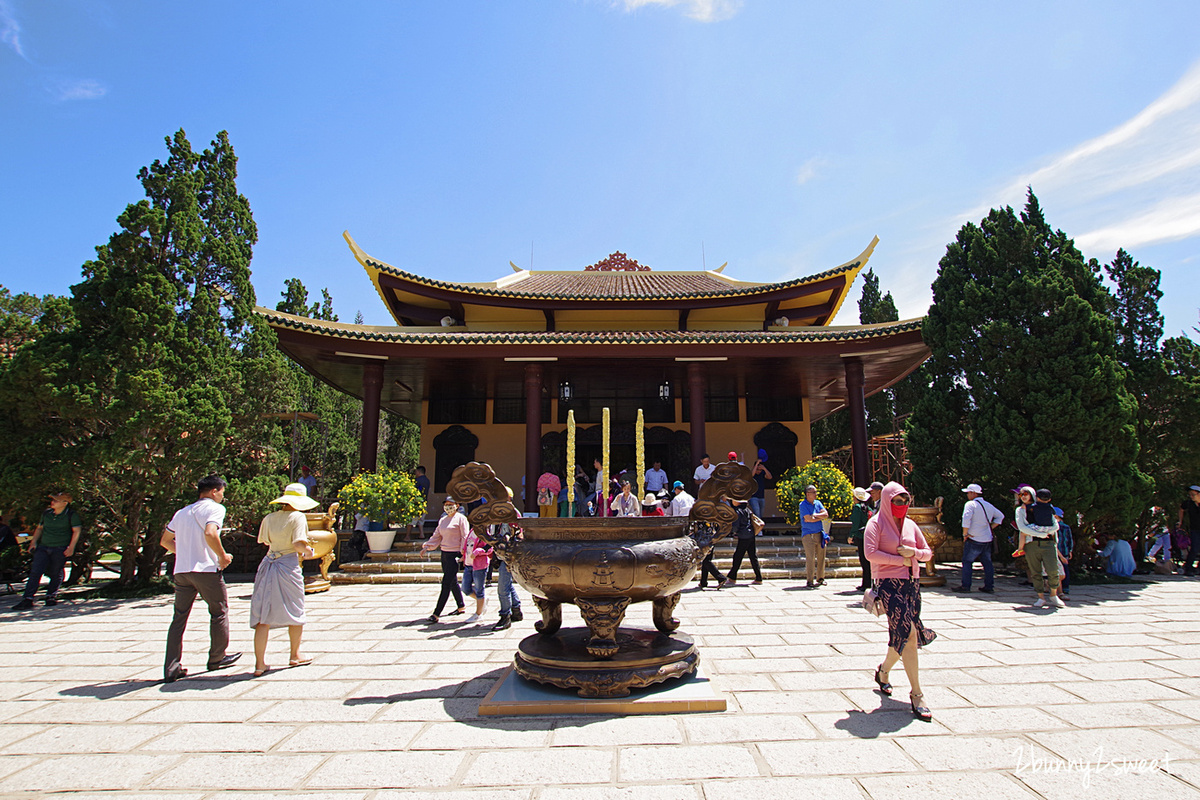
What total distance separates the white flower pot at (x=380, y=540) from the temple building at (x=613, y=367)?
1968 mm

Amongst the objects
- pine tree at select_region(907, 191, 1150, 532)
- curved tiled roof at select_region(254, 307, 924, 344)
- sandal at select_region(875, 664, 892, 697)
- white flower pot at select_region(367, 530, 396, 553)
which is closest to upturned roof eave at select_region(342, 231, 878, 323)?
curved tiled roof at select_region(254, 307, 924, 344)

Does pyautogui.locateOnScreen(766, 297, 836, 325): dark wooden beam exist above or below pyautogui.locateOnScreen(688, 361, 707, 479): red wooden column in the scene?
above

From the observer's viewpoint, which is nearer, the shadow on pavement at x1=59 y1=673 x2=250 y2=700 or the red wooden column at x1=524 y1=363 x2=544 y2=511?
the shadow on pavement at x1=59 y1=673 x2=250 y2=700

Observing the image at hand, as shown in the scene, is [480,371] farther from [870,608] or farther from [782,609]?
[870,608]

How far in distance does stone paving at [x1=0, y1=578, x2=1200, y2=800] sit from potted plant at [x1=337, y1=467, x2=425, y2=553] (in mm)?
3971

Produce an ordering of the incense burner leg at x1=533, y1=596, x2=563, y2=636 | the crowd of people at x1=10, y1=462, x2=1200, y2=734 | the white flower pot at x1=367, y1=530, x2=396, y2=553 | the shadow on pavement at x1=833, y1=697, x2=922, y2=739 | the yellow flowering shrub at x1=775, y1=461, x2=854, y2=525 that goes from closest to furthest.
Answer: the shadow on pavement at x1=833, y1=697, x2=922, y2=739, the crowd of people at x1=10, y1=462, x2=1200, y2=734, the incense burner leg at x1=533, y1=596, x2=563, y2=636, the white flower pot at x1=367, y1=530, x2=396, y2=553, the yellow flowering shrub at x1=775, y1=461, x2=854, y2=525

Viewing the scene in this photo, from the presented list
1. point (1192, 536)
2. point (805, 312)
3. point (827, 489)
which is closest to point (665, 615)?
point (827, 489)

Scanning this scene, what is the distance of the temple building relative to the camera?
11047 mm

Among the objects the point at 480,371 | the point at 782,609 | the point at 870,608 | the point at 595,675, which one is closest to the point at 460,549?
the point at 595,675

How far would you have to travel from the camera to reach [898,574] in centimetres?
339

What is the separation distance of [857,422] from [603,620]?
9.28m

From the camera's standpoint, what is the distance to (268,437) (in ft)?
29.0

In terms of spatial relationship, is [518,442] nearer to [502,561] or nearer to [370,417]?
[370,417]

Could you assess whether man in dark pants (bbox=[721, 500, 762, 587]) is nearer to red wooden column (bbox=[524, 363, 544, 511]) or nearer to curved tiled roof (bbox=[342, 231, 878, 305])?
red wooden column (bbox=[524, 363, 544, 511])
